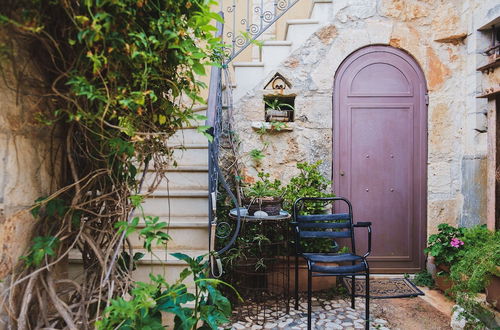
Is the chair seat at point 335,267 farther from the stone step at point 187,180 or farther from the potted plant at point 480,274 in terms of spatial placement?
the stone step at point 187,180

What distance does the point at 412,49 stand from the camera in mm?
3223

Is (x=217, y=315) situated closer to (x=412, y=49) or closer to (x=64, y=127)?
(x=64, y=127)

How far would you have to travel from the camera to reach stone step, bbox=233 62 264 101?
3.27 meters

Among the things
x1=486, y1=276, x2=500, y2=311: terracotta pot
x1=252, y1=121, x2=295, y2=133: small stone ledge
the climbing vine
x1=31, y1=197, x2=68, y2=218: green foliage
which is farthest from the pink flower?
x1=31, y1=197, x2=68, y2=218: green foliage

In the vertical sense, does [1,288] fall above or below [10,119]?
below

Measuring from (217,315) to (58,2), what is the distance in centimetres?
118

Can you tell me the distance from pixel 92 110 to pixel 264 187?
2.09 meters

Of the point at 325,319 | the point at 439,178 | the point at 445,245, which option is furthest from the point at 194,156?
the point at 439,178

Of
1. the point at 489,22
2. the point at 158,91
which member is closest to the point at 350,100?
the point at 489,22

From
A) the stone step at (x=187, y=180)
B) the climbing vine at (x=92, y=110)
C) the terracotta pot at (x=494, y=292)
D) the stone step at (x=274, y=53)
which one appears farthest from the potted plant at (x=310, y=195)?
the climbing vine at (x=92, y=110)

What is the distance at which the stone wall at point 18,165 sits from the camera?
100 cm

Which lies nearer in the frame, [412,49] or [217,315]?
[217,315]

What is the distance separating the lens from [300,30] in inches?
127

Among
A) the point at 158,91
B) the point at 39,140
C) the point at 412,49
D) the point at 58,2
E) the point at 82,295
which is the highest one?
the point at 412,49
